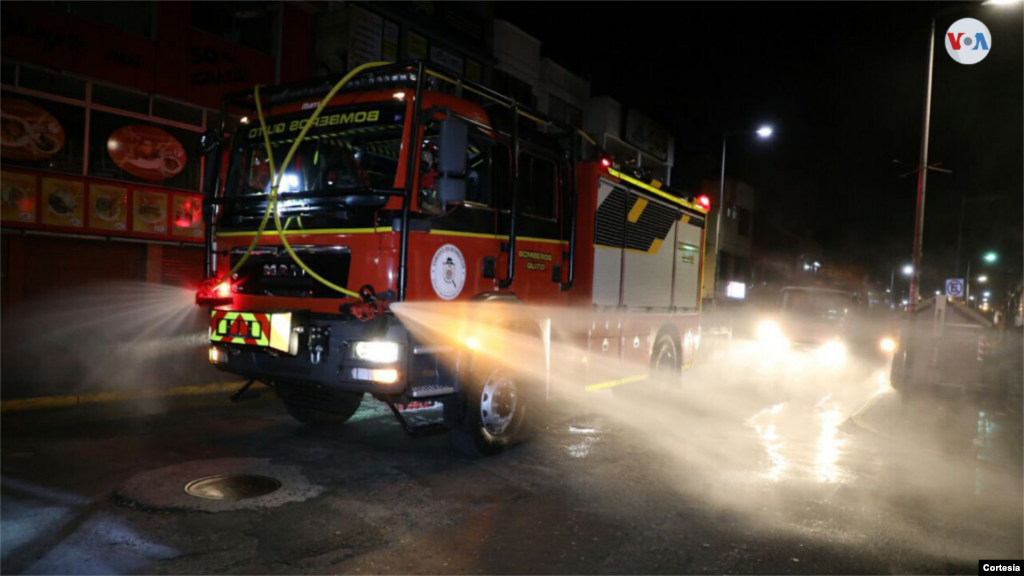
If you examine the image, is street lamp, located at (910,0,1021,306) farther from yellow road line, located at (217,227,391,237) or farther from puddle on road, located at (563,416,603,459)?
yellow road line, located at (217,227,391,237)

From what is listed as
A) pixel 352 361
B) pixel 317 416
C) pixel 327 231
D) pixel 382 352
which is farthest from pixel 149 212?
pixel 382 352

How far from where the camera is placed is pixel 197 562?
3805 mm

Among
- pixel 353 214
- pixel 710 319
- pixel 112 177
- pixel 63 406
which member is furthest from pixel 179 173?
pixel 710 319

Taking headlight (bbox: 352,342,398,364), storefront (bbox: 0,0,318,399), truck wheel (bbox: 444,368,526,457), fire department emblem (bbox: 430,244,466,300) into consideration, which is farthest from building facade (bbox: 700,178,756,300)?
headlight (bbox: 352,342,398,364)

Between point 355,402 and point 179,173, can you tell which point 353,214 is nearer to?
point 355,402

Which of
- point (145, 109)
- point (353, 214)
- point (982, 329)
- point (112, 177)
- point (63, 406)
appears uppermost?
point (145, 109)

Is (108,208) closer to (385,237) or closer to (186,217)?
(186,217)

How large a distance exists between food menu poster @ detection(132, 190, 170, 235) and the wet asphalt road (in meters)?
6.77

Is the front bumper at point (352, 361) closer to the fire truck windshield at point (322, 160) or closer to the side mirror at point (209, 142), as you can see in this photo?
the fire truck windshield at point (322, 160)

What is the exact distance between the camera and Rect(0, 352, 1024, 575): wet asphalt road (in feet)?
13.3

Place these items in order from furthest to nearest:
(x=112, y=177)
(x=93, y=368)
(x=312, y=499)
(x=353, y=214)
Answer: (x=112, y=177) < (x=93, y=368) < (x=353, y=214) < (x=312, y=499)

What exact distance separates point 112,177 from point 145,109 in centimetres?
160

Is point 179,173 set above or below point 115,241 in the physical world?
above

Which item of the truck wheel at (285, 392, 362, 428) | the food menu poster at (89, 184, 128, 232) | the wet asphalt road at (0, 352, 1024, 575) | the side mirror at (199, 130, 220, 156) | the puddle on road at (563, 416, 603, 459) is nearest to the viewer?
the wet asphalt road at (0, 352, 1024, 575)
